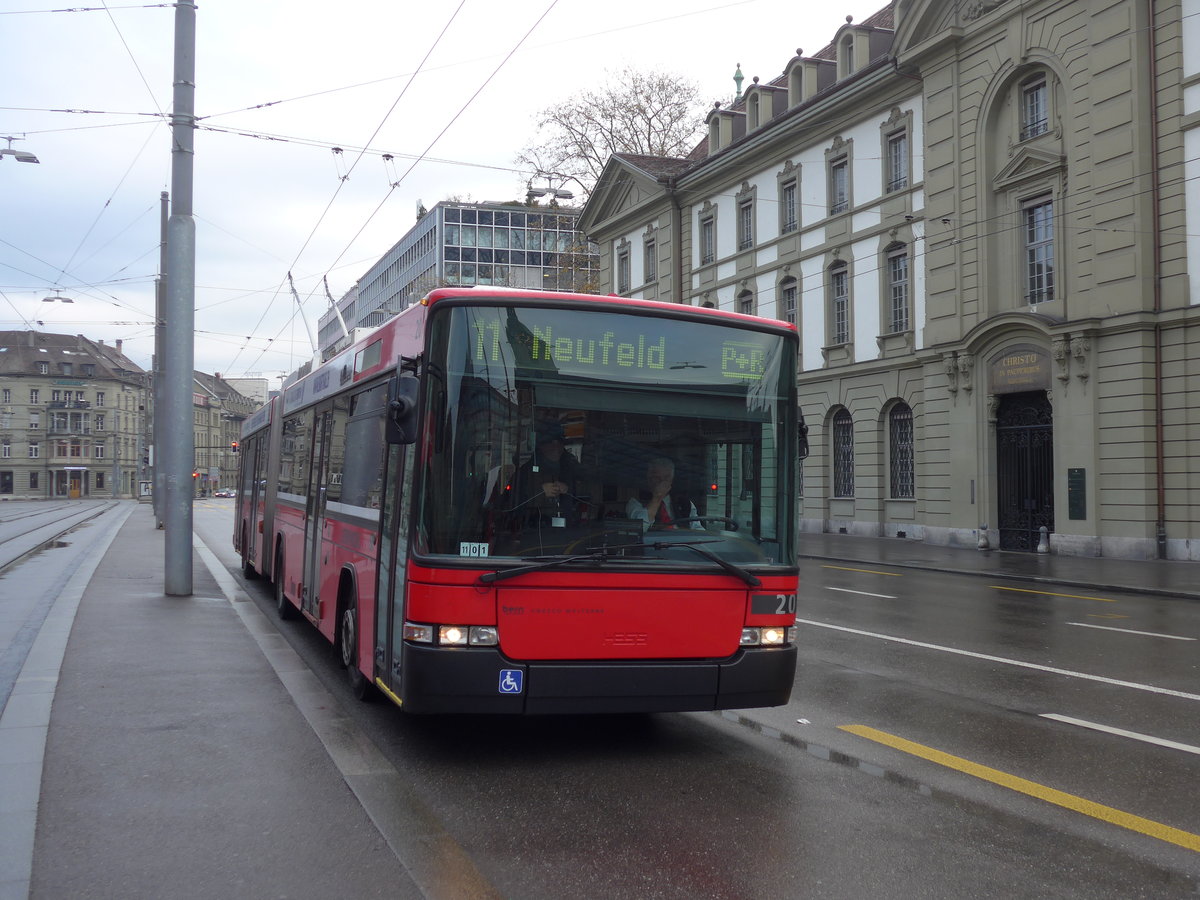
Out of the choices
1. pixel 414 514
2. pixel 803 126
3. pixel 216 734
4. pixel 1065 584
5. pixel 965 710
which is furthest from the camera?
pixel 803 126

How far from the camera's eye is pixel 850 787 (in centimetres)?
571

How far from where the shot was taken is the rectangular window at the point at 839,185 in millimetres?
32531

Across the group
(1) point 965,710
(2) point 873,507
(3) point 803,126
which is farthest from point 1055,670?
(3) point 803,126

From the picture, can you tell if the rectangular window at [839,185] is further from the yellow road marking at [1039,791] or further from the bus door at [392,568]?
the bus door at [392,568]

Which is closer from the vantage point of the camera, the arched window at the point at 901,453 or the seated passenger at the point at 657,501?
the seated passenger at the point at 657,501

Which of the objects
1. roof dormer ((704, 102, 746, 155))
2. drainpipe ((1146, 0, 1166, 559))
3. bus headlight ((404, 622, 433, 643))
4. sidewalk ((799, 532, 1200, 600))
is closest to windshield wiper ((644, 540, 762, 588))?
bus headlight ((404, 622, 433, 643))

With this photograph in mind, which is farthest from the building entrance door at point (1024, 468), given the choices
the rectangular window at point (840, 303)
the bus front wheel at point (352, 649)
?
the bus front wheel at point (352, 649)

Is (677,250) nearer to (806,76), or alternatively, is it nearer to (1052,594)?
(806,76)

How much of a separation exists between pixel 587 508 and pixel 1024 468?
22672 millimetres

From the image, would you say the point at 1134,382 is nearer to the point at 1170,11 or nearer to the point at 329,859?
the point at 1170,11

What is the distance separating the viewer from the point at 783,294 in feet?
118

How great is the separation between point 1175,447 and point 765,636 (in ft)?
63.8

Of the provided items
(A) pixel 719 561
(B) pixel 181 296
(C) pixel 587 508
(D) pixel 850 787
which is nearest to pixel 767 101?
(B) pixel 181 296

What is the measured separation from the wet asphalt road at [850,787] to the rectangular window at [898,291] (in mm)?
21388
